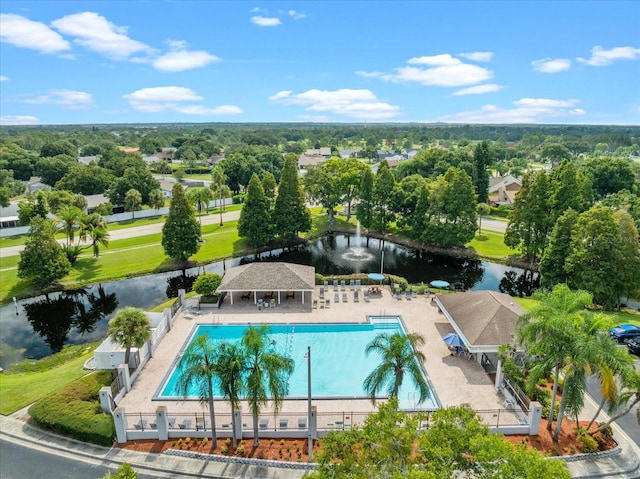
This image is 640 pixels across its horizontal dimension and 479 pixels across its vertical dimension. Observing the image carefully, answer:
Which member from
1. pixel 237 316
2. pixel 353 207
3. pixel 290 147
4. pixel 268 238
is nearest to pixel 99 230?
pixel 268 238

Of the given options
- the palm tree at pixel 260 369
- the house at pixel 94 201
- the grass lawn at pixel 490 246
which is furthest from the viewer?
the house at pixel 94 201

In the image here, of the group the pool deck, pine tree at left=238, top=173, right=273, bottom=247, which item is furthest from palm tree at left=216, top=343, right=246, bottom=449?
pine tree at left=238, top=173, right=273, bottom=247

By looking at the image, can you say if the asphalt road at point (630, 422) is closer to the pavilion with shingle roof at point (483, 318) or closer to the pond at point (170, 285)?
the pavilion with shingle roof at point (483, 318)

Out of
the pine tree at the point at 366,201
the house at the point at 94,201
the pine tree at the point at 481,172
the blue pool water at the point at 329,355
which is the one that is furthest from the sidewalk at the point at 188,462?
the pine tree at the point at 481,172

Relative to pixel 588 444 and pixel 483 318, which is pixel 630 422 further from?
pixel 483 318

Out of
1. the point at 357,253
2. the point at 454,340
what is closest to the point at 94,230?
the point at 357,253

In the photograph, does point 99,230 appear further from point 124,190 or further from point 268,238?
point 124,190
